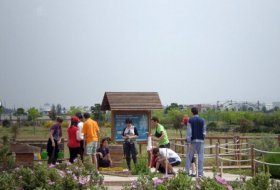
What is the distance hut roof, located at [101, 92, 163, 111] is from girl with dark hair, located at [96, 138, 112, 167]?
3.00m

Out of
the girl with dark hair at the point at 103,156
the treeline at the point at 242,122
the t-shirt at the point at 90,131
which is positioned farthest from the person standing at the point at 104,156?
the treeline at the point at 242,122

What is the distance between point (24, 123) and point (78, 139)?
172 ft

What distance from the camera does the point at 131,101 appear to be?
64.4 feet

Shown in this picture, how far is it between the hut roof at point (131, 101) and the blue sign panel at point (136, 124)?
13.6 inches

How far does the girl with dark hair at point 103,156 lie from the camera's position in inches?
631

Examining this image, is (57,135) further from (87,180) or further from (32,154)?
(87,180)

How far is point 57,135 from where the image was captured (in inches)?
615

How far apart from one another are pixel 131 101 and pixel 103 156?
3.93m

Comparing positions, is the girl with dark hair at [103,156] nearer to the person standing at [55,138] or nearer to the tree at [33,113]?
the person standing at [55,138]

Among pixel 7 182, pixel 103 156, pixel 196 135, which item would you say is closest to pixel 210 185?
pixel 7 182

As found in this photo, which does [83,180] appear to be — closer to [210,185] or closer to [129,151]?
[210,185]

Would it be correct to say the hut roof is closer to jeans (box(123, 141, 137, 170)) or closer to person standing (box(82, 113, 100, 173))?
jeans (box(123, 141, 137, 170))

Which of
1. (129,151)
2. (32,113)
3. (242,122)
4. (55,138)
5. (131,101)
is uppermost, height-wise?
(32,113)

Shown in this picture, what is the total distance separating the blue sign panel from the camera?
19.2 m
